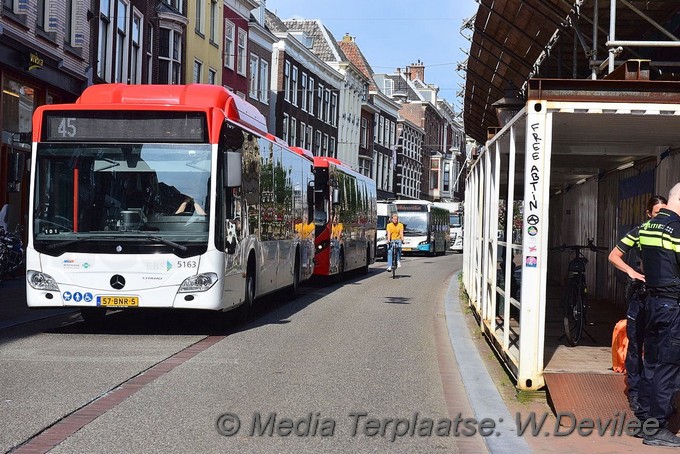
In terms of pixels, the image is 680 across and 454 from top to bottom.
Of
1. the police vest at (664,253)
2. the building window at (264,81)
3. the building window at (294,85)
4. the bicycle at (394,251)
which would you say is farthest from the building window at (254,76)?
the police vest at (664,253)

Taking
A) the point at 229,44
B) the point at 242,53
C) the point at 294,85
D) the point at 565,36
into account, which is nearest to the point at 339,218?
the point at 565,36

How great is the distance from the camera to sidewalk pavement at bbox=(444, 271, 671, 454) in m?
6.62

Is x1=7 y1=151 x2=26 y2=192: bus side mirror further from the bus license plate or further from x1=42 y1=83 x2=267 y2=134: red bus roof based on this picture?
the bus license plate

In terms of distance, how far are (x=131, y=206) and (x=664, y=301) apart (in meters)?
7.20

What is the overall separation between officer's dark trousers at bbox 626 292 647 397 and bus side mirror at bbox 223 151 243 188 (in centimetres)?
617

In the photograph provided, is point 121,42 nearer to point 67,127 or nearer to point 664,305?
point 67,127

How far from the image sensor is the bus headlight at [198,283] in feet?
39.7

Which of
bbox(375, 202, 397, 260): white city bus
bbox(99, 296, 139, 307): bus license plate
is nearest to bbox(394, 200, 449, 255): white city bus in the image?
bbox(375, 202, 397, 260): white city bus

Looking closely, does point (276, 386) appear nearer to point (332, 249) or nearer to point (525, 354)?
point (525, 354)

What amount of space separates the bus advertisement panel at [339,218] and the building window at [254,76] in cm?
1632

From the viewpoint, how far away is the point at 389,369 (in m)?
10.1

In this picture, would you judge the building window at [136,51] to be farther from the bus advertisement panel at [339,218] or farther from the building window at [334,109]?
the building window at [334,109]

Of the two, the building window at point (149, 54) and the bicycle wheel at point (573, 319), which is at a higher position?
the building window at point (149, 54)

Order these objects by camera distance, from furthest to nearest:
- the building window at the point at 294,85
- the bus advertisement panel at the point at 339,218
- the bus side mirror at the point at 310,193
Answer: the building window at the point at 294,85 → the bus advertisement panel at the point at 339,218 → the bus side mirror at the point at 310,193
